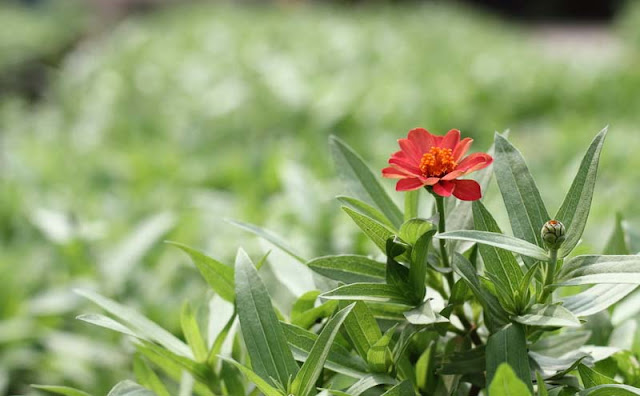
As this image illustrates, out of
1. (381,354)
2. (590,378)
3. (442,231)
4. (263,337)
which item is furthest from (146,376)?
(590,378)

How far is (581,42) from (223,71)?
11.0 m

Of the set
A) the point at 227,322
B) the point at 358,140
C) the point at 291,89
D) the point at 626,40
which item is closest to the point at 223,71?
the point at 291,89

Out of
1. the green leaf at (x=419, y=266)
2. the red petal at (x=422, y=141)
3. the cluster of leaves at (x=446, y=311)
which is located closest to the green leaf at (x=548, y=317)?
the cluster of leaves at (x=446, y=311)

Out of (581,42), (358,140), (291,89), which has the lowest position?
(358,140)

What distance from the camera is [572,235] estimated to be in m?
0.81

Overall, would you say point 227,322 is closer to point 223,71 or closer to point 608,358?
point 608,358

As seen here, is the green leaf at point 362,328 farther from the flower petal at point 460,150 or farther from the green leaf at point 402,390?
the flower petal at point 460,150

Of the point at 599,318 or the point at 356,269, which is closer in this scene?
the point at 356,269

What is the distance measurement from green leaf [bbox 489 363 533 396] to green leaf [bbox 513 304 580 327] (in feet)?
0.35

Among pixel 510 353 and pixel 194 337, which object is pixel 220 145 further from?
pixel 510 353

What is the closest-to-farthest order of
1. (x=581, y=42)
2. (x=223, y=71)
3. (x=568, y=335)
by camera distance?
1. (x=568, y=335)
2. (x=223, y=71)
3. (x=581, y=42)

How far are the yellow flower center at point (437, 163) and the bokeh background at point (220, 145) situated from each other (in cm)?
24

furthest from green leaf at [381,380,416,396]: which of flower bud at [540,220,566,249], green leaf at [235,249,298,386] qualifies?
flower bud at [540,220,566,249]

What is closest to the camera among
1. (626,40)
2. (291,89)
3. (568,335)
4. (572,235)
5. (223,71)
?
(572,235)
